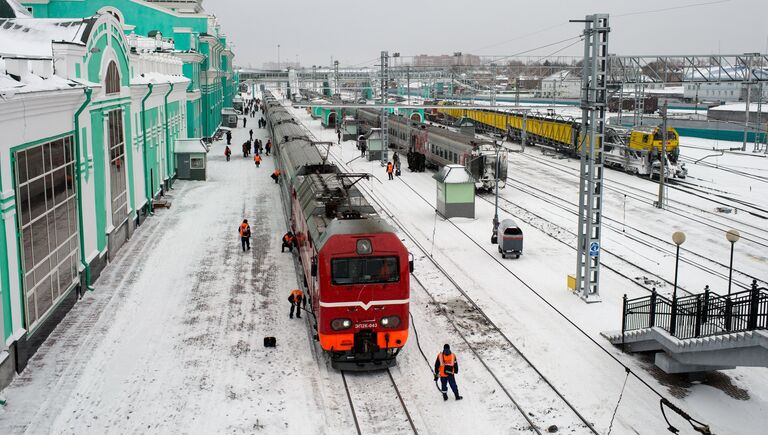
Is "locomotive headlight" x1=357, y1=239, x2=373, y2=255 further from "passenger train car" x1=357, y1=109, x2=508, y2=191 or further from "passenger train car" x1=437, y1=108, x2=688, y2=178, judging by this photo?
"passenger train car" x1=437, y1=108, x2=688, y2=178

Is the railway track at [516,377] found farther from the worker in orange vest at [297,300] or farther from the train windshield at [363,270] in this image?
the worker in orange vest at [297,300]

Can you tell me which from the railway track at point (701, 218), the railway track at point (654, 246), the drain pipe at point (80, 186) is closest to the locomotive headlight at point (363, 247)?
the drain pipe at point (80, 186)

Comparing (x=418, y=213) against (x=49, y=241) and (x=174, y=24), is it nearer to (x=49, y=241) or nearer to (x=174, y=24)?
(x=49, y=241)

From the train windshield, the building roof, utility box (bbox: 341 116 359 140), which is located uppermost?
the building roof

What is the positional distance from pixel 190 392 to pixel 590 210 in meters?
11.4

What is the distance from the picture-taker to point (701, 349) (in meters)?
13.6

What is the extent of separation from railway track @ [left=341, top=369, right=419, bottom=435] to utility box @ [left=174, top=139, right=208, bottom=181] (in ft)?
95.9

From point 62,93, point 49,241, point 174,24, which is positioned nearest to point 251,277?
point 49,241

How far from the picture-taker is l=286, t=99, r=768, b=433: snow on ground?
534 inches

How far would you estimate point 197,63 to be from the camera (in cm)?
5634

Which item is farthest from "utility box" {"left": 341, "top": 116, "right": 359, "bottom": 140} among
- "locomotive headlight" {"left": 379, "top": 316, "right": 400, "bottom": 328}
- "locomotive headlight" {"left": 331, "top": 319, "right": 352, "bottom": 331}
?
"locomotive headlight" {"left": 331, "top": 319, "right": 352, "bottom": 331}

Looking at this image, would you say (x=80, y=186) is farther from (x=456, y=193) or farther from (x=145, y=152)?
(x=456, y=193)

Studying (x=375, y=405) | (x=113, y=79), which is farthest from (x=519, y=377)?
(x=113, y=79)

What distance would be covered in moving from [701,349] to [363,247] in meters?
6.58
